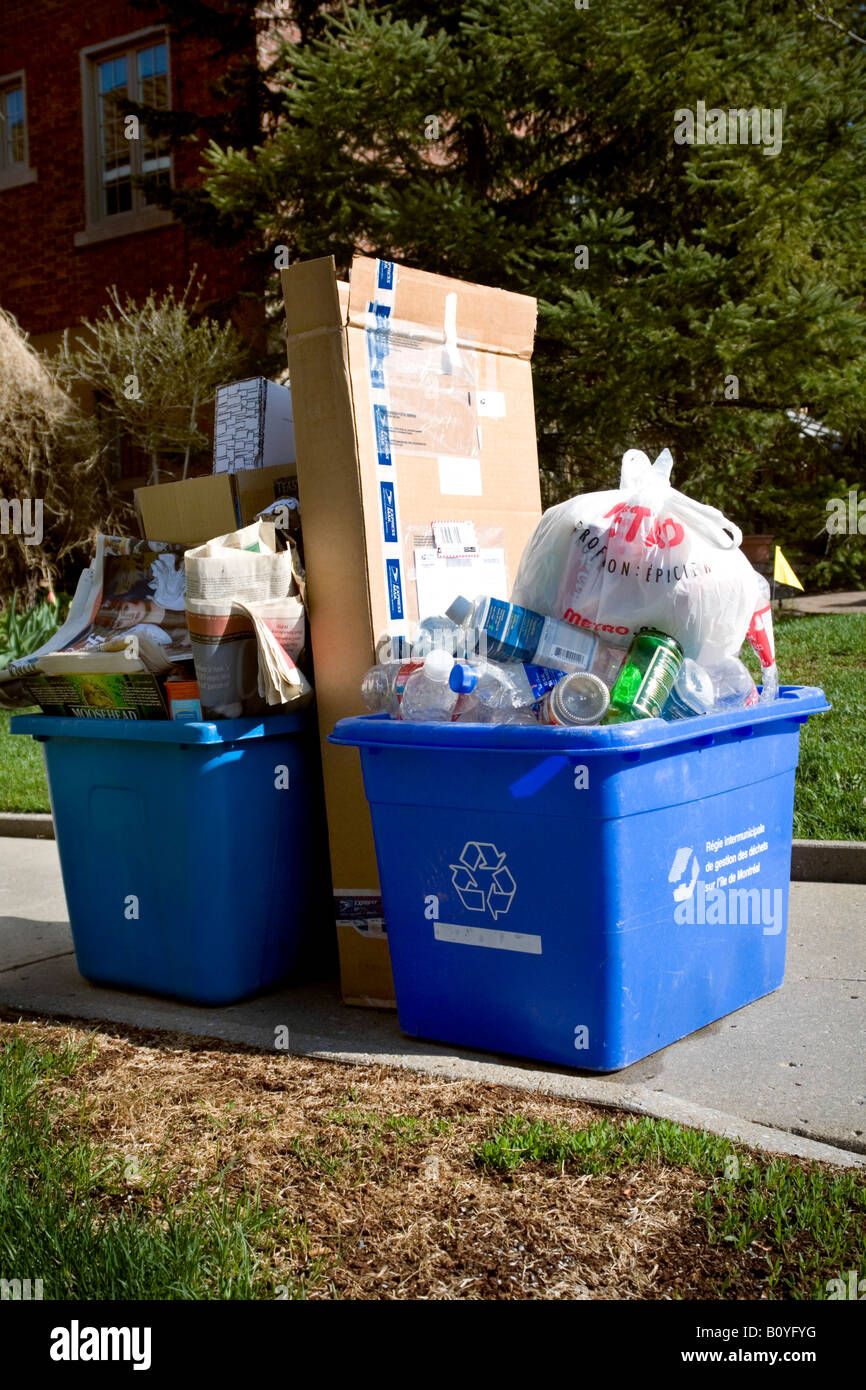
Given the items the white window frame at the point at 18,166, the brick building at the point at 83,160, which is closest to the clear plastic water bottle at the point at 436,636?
the brick building at the point at 83,160

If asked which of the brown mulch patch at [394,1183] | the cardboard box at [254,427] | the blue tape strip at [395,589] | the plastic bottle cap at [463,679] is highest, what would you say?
the cardboard box at [254,427]

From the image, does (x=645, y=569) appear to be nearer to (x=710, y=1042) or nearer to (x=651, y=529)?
(x=651, y=529)

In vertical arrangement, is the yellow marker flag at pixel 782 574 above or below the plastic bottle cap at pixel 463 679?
above

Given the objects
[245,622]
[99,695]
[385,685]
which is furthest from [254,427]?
[385,685]

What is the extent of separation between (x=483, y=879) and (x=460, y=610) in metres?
0.65

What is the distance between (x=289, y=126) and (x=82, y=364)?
14.2 ft

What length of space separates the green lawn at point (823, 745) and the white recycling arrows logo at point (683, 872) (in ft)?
6.27

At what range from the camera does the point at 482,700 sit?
2.87 m

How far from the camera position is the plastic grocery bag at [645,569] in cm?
286

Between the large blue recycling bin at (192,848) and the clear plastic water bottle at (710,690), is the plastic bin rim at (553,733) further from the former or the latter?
the large blue recycling bin at (192,848)

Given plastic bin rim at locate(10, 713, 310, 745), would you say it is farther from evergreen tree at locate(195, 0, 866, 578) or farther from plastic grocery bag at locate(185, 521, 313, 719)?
evergreen tree at locate(195, 0, 866, 578)

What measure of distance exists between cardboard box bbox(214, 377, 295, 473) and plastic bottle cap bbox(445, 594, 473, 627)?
1170 mm

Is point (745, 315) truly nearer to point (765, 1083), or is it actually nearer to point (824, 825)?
point (824, 825)
